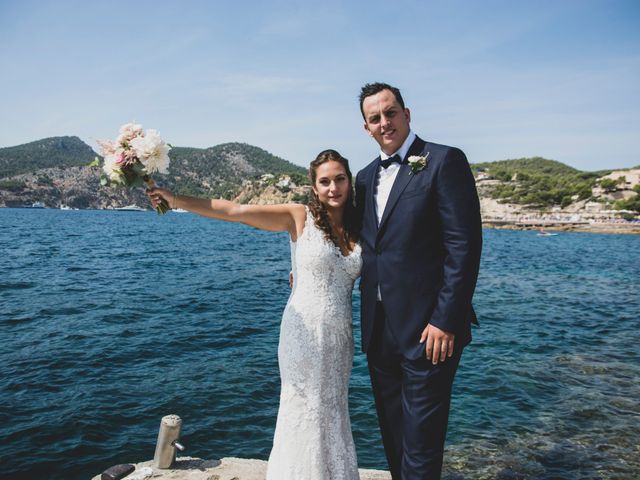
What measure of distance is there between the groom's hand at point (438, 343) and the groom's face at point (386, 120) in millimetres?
1513

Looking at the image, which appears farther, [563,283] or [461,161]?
[563,283]

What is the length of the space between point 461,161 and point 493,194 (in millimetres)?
138664

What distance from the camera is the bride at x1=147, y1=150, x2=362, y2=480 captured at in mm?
4234

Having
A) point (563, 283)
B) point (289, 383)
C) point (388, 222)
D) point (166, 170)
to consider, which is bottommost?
point (563, 283)

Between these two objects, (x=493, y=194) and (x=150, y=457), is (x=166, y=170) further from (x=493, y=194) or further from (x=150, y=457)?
(x=493, y=194)

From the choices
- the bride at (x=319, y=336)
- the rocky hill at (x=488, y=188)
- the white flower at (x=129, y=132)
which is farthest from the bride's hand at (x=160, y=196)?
the rocky hill at (x=488, y=188)

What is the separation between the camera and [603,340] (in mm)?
14727

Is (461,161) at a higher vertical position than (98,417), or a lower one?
higher

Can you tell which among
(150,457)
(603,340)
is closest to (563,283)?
(603,340)

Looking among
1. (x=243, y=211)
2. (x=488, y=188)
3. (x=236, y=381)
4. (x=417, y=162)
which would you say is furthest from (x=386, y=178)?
(x=488, y=188)

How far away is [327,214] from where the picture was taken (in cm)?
439

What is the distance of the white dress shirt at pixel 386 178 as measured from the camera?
3771 mm

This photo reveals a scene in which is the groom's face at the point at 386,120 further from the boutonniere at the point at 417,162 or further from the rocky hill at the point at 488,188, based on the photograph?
the rocky hill at the point at 488,188

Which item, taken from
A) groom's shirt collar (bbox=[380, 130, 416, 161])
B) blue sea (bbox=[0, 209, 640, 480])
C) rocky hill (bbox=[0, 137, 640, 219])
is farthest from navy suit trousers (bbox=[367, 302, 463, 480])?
rocky hill (bbox=[0, 137, 640, 219])
